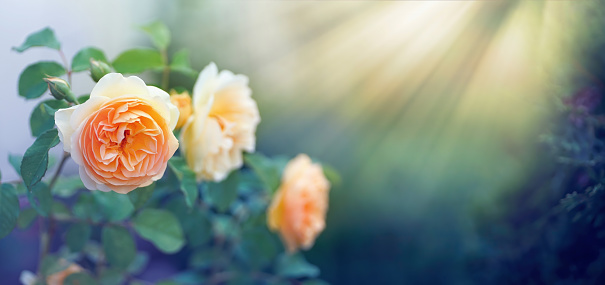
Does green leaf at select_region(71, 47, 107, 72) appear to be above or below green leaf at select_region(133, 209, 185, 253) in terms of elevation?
above

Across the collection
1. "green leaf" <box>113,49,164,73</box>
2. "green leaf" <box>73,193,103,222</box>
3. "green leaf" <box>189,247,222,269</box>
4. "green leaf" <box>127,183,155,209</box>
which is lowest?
"green leaf" <box>189,247,222,269</box>

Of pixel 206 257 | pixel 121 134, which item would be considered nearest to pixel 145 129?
pixel 121 134

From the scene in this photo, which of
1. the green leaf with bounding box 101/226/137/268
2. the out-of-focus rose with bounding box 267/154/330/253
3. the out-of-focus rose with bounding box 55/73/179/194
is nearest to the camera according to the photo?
the out-of-focus rose with bounding box 55/73/179/194

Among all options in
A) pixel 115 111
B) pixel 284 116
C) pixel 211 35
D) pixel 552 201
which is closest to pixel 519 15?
pixel 552 201

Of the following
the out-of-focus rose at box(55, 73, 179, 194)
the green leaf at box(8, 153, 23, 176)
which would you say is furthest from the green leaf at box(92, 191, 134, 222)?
the out-of-focus rose at box(55, 73, 179, 194)

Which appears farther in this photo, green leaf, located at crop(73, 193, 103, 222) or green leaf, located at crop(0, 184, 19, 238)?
green leaf, located at crop(73, 193, 103, 222)

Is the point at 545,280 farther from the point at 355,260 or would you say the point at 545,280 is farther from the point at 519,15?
the point at 355,260

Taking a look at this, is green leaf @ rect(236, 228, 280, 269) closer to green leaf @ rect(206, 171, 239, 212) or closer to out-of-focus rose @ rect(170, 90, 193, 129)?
green leaf @ rect(206, 171, 239, 212)

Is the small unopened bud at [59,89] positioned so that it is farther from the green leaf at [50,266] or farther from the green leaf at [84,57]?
the green leaf at [50,266]
